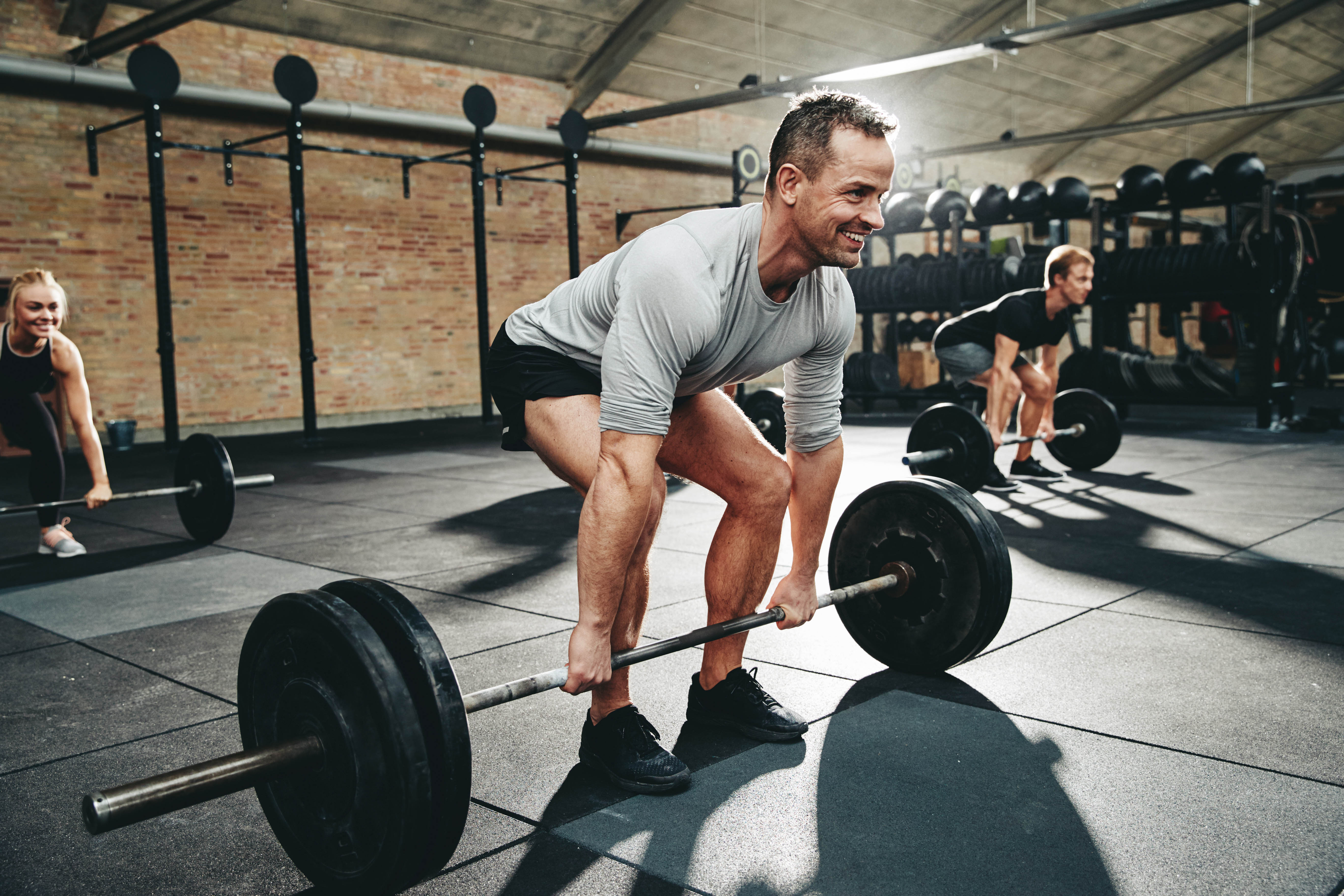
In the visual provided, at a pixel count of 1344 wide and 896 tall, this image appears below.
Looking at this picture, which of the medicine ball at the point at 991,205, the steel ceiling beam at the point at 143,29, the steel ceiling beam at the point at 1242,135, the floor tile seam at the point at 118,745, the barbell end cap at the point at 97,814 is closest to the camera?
the barbell end cap at the point at 97,814

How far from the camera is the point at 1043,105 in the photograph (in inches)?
522

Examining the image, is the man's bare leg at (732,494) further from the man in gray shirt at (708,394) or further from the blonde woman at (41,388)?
the blonde woman at (41,388)

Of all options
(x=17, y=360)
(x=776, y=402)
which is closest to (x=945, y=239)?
(x=776, y=402)

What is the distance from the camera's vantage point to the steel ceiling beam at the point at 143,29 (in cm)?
675

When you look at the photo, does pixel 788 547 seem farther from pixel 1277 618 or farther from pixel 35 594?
pixel 35 594

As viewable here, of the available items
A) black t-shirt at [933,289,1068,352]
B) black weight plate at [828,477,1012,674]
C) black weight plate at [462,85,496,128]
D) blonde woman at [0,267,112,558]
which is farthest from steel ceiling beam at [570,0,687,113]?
black weight plate at [828,477,1012,674]

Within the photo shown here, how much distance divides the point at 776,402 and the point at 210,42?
580 cm

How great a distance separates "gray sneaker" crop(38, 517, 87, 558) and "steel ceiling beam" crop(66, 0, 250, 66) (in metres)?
4.25

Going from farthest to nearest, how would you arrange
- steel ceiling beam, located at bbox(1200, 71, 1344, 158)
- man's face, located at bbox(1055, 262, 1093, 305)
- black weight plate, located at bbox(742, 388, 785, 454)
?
steel ceiling beam, located at bbox(1200, 71, 1344, 158), black weight plate, located at bbox(742, 388, 785, 454), man's face, located at bbox(1055, 262, 1093, 305)

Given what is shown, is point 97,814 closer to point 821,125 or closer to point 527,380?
point 527,380

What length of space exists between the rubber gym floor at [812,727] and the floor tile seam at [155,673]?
12mm

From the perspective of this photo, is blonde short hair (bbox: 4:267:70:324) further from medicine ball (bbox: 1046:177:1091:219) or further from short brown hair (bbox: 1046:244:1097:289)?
medicine ball (bbox: 1046:177:1091:219)

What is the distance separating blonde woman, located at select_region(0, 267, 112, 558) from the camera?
3461 mm

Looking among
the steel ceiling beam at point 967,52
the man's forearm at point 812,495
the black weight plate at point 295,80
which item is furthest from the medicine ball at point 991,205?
the man's forearm at point 812,495
